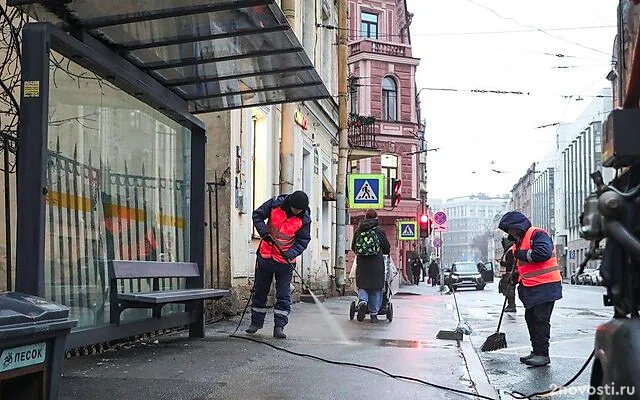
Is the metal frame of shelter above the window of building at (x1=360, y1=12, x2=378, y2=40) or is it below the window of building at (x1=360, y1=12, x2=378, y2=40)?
below

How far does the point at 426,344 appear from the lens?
9.09m

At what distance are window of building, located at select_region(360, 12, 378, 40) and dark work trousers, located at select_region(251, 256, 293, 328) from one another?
118 feet

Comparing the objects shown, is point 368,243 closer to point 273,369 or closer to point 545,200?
point 273,369

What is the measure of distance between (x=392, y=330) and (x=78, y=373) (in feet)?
17.8

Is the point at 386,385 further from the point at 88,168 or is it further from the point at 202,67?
the point at 202,67

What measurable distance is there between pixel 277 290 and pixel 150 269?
200 centimetres

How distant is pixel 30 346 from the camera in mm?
3699

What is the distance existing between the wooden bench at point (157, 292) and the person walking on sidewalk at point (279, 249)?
63 cm

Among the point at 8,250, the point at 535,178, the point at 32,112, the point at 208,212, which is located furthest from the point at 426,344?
the point at 535,178

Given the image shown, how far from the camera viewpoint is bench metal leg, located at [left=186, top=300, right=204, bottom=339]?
27.9 ft

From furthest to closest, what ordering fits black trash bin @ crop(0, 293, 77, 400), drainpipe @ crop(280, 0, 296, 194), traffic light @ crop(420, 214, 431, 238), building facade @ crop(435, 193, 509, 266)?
building facade @ crop(435, 193, 509, 266) < traffic light @ crop(420, 214, 431, 238) < drainpipe @ crop(280, 0, 296, 194) < black trash bin @ crop(0, 293, 77, 400)

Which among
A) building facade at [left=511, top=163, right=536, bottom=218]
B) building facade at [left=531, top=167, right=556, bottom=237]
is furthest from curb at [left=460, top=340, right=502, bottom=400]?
building facade at [left=511, top=163, right=536, bottom=218]

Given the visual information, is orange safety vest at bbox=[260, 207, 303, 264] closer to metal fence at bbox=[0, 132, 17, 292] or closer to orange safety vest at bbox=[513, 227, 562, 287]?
orange safety vest at bbox=[513, 227, 562, 287]

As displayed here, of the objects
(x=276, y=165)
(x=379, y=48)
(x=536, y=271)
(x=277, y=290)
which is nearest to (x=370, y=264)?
(x=277, y=290)
